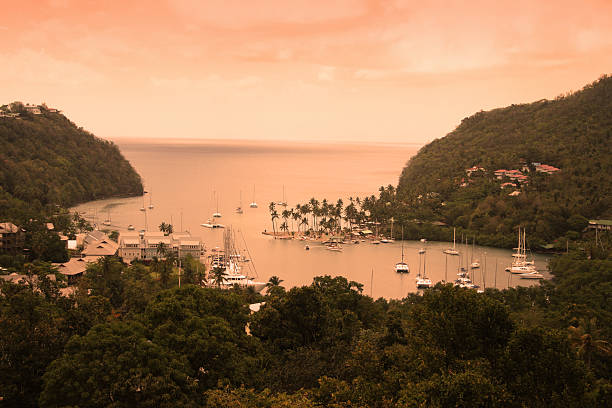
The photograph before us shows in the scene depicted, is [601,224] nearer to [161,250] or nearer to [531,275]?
[531,275]

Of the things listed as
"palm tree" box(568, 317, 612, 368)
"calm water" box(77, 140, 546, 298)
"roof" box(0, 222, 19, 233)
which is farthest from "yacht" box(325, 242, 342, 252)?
"palm tree" box(568, 317, 612, 368)

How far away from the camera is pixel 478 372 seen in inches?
366

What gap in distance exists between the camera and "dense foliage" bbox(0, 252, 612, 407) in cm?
949

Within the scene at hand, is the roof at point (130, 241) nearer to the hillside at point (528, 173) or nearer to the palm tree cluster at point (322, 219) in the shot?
the palm tree cluster at point (322, 219)

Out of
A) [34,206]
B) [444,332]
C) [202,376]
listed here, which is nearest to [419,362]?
[444,332]

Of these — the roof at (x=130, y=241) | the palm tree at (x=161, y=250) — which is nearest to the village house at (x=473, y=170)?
the palm tree at (x=161, y=250)

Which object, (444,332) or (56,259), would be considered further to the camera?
(56,259)

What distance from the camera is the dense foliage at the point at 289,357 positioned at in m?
9.49

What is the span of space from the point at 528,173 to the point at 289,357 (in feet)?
155

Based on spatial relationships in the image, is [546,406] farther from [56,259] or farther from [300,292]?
[56,259]

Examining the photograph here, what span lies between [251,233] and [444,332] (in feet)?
129

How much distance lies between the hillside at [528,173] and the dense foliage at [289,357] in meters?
32.3

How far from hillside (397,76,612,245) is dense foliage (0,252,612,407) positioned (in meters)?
32.3

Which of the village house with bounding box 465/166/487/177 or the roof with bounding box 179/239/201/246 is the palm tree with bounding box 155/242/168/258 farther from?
the village house with bounding box 465/166/487/177
